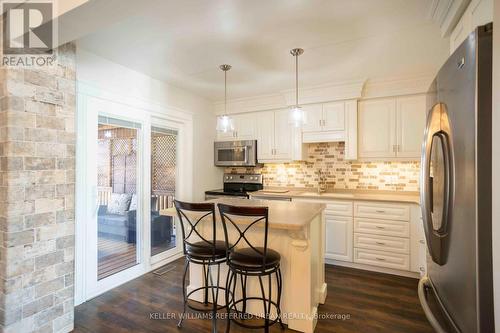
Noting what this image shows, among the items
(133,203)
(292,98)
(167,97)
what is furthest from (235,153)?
(133,203)

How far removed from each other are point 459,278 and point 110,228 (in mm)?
3187

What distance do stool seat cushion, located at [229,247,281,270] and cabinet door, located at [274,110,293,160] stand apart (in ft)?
7.70

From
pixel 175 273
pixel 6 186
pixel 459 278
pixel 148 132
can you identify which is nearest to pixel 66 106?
pixel 6 186

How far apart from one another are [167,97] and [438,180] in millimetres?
3375

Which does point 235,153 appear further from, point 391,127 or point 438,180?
point 438,180

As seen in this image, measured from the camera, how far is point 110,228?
299 cm

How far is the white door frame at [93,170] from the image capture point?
2545mm

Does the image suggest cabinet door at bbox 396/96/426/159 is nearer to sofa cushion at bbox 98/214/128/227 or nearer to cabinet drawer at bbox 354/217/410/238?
cabinet drawer at bbox 354/217/410/238

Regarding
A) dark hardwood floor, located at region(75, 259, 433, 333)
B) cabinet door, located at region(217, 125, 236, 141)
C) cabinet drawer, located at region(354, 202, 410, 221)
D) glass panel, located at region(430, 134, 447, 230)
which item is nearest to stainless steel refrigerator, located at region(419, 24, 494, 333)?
glass panel, located at region(430, 134, 447, 230)

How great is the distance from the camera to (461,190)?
3.10 feet

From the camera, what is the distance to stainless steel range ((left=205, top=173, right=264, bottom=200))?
4230 millimetres

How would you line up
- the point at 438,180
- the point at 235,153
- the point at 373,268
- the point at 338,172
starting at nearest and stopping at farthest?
the point at 438,180 → the point at 373,268 → the point at 338,172 → the point at 235,153

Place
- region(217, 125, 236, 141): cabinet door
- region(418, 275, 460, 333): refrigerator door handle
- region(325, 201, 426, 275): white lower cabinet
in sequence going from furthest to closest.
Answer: region(217, 125, 236, 141): cabinet door → region(325, 201, 426, 275): white lower cabinet → region(418, 275, 460, 333): refrigerator door handle

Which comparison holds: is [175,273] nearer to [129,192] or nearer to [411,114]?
[129,192]
